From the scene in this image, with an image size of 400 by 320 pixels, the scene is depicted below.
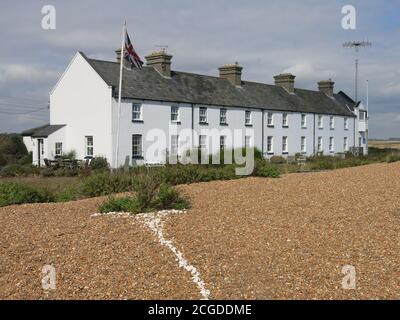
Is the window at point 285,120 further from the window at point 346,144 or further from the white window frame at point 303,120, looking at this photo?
the window at point 346,144

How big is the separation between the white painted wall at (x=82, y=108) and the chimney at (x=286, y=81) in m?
21.1

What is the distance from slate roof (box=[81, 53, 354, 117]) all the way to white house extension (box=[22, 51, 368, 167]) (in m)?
0.08

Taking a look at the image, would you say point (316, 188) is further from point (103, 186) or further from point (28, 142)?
point (28, 142)

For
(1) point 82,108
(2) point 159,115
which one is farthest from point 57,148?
(2) point 159,115

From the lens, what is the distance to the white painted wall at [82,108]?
31562 millimetres

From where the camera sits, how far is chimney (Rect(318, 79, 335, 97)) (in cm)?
5356

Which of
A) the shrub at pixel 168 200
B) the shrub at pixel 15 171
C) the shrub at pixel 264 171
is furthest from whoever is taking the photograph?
the shrub at pixel 15 171

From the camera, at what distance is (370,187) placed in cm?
1457

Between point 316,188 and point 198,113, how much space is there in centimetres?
2240

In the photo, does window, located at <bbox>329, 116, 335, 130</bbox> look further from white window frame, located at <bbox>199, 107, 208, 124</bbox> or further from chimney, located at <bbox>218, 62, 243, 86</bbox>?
white window frame, located at <bbox>199, 107, 208, 124</bbox>

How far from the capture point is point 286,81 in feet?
156

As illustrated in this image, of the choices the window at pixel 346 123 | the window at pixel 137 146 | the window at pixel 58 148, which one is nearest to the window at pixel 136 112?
the window at pixel 137 146

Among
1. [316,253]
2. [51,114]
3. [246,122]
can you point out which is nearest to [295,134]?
Result: [246,122]

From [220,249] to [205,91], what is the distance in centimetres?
3029
